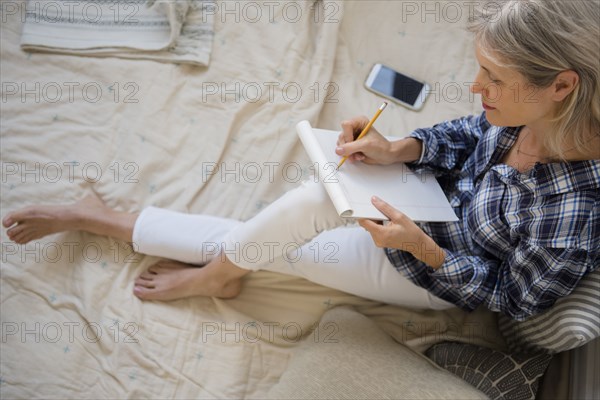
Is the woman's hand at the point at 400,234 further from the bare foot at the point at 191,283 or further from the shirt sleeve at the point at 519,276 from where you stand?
the bare foot at the point at 191,283

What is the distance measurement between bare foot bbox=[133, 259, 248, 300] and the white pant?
4cm

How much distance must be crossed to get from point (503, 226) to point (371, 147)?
10.5 inches

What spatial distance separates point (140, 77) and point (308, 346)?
29.9 inches

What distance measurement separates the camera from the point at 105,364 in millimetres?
1101

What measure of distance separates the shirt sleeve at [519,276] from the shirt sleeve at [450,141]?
192 millimetres

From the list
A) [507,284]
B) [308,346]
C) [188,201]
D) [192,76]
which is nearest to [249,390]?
[308,346]

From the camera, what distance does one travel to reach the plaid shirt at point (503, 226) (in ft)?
2.86

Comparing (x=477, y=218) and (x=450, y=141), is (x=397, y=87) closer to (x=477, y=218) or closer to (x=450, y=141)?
(x=450, y=141)

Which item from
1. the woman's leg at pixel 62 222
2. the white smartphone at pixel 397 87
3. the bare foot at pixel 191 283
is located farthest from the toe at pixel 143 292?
the white smartphone at pixel 397 87

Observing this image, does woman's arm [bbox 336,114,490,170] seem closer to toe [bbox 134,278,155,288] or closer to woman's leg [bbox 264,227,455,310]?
woman's leg [bbox 264,227,455,310]

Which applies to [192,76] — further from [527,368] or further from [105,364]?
[527,368]

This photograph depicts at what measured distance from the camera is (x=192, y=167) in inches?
51.2

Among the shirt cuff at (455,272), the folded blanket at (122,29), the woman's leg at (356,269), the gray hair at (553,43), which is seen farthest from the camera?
the folded blanket at (122,29)

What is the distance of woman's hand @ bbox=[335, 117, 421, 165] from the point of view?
1.00 meters
